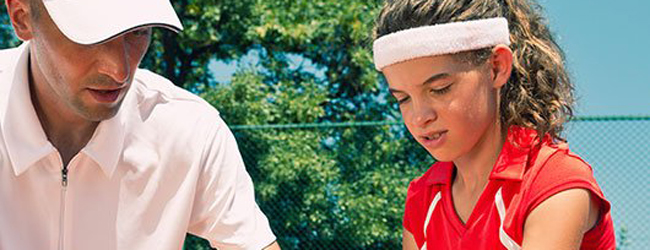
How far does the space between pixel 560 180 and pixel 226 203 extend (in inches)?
34.9

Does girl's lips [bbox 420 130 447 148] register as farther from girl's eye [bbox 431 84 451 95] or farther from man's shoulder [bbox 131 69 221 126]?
man's shoulder [bbox 131 69 221 126]

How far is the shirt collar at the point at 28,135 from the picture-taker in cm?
209

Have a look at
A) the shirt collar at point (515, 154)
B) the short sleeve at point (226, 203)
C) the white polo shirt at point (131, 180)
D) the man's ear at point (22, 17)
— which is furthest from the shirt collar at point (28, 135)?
the shirt collar at point (515, 154)

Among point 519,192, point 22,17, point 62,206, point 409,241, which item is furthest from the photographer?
point 409,241

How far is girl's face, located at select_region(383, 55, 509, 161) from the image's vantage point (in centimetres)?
183

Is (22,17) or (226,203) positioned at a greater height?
(22,17)

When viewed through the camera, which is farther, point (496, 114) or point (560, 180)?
point (496, 114)

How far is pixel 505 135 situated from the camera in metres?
1.95

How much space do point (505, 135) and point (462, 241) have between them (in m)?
0.27

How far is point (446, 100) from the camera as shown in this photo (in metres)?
Result: 1.83

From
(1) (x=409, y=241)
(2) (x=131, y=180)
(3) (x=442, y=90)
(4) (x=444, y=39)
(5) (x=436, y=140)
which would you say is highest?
(4) (x=444, y=39)

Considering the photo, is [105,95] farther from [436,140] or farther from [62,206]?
[436,140]

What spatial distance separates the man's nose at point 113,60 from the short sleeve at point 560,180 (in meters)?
0.95

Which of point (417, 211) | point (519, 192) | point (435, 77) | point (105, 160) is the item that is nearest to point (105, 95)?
point (105, 160)
